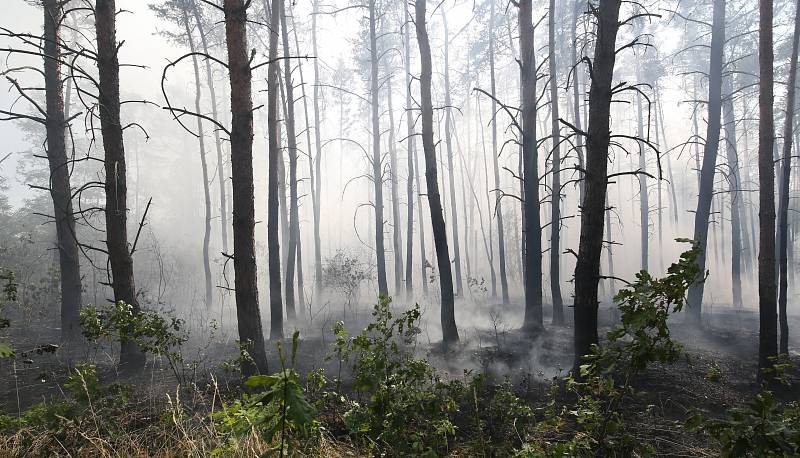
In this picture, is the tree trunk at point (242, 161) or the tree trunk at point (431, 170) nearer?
the tree trunk at point (242, 161)

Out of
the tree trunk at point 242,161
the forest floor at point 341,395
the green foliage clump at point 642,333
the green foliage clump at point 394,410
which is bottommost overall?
the forest floor at point 341,395

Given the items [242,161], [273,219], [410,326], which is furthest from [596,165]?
[273,219]

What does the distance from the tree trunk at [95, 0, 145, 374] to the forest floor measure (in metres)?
1.50

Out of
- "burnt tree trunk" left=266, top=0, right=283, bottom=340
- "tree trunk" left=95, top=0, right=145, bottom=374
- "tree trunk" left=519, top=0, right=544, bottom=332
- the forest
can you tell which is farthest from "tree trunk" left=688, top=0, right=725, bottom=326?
"tree trunk" left=95, top=0, right=145, bottom=374

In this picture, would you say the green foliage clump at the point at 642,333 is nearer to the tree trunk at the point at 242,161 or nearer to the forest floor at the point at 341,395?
the forest floor at the point at 341,395

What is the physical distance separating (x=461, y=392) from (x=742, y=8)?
23.5m

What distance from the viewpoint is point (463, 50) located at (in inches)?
1005

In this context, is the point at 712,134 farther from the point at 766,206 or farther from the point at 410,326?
the point at 410,326

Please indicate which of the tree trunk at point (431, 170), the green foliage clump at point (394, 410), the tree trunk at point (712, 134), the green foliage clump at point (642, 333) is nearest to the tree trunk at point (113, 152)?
the green foliage clump at point (394, 410)

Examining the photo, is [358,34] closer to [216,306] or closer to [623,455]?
[216,306]

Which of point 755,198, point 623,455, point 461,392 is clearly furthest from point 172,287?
point 755,198

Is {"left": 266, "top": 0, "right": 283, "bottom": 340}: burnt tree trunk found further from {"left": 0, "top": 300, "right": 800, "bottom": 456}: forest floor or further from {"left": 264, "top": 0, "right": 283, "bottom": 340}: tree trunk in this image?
{"left": 0, "top": 300, "right": 800, "bottom": 456}: forest floor

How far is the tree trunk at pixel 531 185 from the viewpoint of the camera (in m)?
10.2

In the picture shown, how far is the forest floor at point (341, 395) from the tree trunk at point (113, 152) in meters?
1.50
